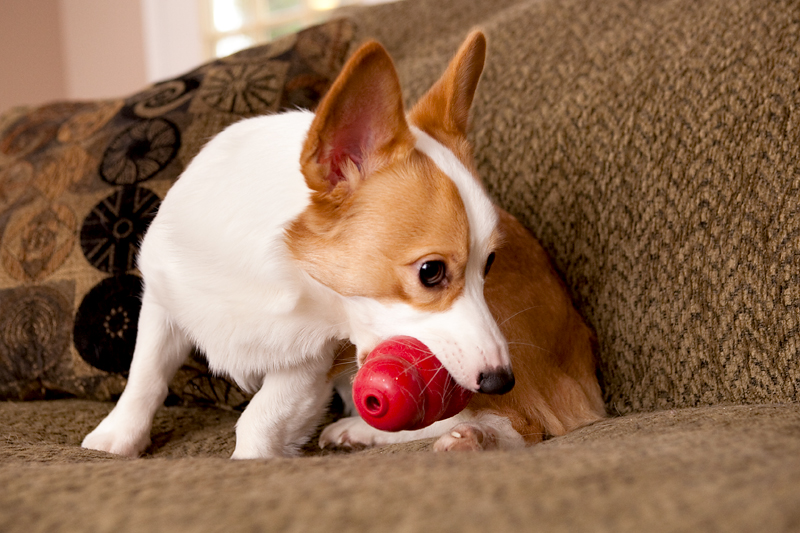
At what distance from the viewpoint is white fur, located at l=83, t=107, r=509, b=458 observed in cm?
96

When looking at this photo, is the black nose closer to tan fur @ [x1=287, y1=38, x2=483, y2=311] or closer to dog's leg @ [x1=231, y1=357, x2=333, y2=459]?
tan fur @ [x1=287, y1=38, x2=483, y2=311]

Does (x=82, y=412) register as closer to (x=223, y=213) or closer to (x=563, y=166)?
(x=223, y=213)

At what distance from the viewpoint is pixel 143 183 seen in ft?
4.65

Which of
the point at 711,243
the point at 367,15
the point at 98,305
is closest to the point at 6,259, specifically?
the point at 98,305

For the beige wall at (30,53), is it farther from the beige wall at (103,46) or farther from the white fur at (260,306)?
the white fur at (260,306)

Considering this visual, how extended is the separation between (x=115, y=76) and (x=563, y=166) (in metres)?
3.33

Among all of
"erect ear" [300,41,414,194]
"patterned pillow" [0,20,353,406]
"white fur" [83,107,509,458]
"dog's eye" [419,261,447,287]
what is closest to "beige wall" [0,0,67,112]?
"patterned pillow" [0,20,353,406]

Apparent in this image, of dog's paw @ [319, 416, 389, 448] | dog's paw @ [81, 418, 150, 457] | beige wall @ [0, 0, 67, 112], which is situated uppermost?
beige wall @ [0, 0, 67, 112]

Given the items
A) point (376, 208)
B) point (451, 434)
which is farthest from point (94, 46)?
point (451, 434)

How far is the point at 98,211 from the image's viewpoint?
1.42 m

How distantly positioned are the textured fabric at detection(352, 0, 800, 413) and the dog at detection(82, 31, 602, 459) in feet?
0.46

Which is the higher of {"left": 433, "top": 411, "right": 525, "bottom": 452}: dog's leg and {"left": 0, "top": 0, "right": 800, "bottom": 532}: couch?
{"left": 0, "top": 0, "right": 800, "bottom": 532}: couch

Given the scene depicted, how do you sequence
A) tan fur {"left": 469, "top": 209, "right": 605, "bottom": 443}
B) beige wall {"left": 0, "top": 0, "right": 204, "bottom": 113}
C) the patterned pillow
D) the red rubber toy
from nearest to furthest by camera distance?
the red rubber toy < tan fur {"left": 469, "top": 209, "right": 605, "bottom": 443} < the patterned pillow < beige wall {"left": 0, "top": 0, "right": 204, "bottom": 113}

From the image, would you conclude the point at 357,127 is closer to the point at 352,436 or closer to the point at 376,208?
the point at 376,208
